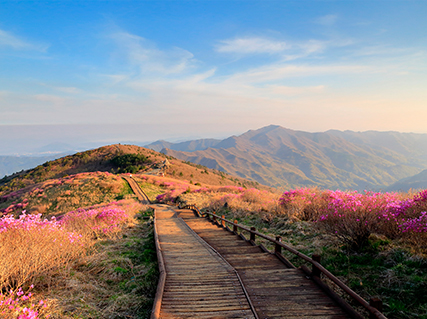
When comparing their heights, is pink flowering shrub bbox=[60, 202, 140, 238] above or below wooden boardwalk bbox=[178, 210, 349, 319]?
above

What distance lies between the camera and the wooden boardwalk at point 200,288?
3961 millimetres

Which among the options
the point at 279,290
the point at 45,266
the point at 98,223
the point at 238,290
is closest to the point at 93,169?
the point at 98,223

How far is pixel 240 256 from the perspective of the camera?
696 cm

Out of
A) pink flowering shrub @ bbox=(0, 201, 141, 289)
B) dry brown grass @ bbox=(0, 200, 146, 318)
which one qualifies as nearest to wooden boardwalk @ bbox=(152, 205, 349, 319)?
dry brown grass @ bbox=(0, 200, 146, 318)

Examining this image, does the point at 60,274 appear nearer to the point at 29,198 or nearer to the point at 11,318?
the point at 11,318

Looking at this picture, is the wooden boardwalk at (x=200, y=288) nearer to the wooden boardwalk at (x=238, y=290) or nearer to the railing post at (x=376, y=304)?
the wooden boardwalk at (x=238, y=290)

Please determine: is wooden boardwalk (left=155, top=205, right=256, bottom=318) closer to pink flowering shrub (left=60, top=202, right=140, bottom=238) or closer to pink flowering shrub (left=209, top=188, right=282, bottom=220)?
pink flowering shrub (left=60, top=202, right=140, bottom=238)

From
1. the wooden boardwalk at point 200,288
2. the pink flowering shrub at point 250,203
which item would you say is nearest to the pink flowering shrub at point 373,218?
the wooden boardwalk at point 200,288

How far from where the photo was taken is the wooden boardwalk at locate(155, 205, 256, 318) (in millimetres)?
3961

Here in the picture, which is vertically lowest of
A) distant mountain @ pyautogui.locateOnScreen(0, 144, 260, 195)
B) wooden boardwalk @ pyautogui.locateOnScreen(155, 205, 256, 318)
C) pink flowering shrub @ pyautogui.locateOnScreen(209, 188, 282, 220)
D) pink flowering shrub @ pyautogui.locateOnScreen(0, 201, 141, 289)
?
pink flowering shrub @ pyautogui.locateOnScreen(209, 188, 282, 220)

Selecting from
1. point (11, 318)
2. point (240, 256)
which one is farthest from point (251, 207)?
point (11, 318)

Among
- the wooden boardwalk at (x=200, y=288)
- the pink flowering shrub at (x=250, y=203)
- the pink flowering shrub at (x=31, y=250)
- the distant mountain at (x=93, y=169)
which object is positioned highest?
the distant mountain at (x=93, y=169)

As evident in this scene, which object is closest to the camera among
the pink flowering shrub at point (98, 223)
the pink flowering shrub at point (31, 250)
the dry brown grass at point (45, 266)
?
the dry brown grass at point (45, 266)

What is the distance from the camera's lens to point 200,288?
15.6 feet
